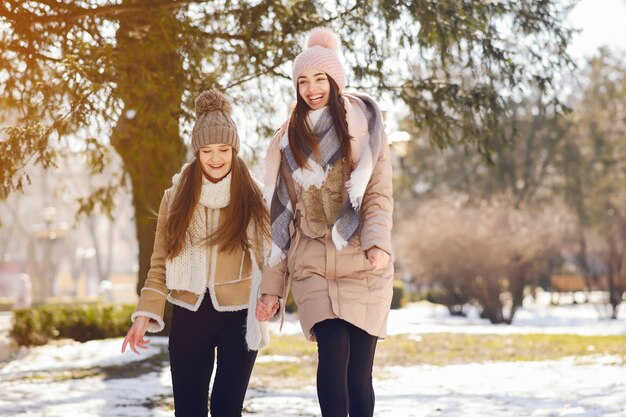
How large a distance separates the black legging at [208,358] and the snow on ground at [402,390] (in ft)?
10.7

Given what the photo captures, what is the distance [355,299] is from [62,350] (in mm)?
11175

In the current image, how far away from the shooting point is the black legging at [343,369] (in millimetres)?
4070

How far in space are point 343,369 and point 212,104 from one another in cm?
141

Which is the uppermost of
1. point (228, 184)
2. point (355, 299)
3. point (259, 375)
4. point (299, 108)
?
point (299, 108)

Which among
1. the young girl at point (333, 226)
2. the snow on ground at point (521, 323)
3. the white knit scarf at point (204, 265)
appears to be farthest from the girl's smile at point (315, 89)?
the snow on ground at point (521, 323)

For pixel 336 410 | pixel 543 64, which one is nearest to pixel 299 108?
pixel 336 410

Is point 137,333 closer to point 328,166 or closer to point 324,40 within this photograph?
point 328,166

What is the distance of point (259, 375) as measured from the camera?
11.0 metres

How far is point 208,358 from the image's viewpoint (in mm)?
4355

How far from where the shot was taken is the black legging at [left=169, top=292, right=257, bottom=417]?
430 centimetres

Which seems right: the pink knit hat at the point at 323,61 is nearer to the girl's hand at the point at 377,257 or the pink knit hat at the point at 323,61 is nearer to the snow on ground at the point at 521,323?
the girl's hand at the point at 377,257

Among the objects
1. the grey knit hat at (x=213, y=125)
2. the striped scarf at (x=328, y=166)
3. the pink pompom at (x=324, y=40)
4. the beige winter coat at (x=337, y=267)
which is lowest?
the beige winter coat at (x=337, y=267)

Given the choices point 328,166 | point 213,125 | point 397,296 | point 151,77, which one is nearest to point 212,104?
point 213,125

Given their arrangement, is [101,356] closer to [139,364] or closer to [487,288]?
[139,364]
